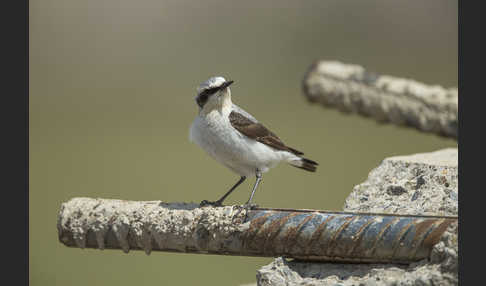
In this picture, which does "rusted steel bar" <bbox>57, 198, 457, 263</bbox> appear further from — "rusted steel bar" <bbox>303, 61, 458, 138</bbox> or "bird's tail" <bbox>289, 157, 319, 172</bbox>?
"rusted steel bar" <bbox>303, 61, 458, 138</bbox>

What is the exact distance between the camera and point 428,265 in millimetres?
2244

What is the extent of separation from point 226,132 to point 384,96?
298 centimetres

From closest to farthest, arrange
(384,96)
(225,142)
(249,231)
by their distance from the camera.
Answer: (249,231) → (225,142) → (384,96)

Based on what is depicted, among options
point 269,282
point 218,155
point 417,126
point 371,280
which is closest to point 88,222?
point 218,155

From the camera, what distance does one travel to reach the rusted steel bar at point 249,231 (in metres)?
2.31

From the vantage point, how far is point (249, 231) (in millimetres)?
2561

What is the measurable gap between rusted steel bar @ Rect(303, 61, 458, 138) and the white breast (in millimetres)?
2627

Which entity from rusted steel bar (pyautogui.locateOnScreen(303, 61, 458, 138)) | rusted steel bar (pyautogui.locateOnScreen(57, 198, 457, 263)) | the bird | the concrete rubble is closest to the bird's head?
the bird

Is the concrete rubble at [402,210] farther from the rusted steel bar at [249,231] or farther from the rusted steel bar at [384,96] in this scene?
the rusted steel bar at [384,96]

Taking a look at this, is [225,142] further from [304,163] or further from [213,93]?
[304,163]

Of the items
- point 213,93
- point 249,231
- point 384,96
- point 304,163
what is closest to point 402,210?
point 249,231

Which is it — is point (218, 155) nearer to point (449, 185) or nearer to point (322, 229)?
point (322, 229)

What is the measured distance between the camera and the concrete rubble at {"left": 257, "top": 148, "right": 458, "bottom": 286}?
219 cm

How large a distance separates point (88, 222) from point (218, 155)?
691 mm
